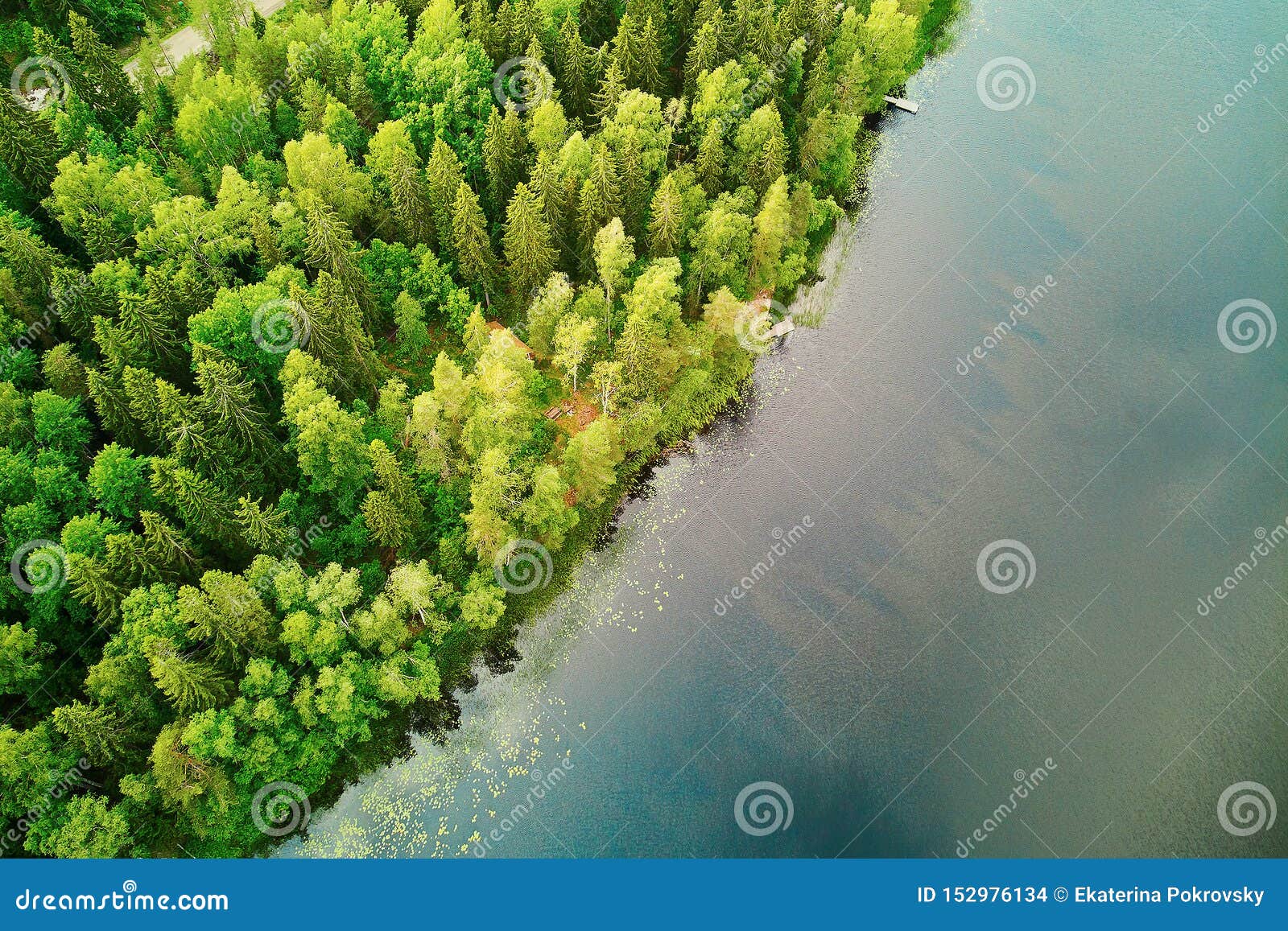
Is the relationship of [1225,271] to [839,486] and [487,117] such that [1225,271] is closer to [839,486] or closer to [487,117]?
[839,486]

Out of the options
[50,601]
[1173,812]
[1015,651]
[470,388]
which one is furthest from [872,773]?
[50,601]

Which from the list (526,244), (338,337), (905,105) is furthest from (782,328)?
(338,337)

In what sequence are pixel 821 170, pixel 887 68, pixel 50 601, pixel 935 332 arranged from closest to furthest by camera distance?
1. pixel 50 601
2. pixel 935 332
3. pixel 821 170
4. pixel 887 68

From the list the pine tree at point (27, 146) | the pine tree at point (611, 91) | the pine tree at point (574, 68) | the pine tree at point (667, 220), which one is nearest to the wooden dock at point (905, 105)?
the pine tree at point (611, 91)

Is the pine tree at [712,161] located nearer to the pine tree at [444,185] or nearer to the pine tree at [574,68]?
the pine tree at [574,68]

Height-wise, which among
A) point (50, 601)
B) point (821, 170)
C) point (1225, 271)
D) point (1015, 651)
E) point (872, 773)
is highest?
point (1225, 271)
